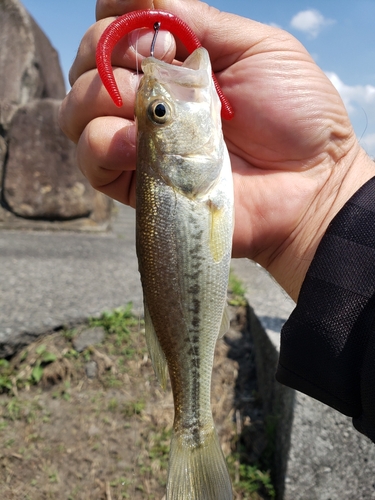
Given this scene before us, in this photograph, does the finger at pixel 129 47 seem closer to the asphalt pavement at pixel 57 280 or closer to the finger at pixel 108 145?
the finger at pixel 108 145

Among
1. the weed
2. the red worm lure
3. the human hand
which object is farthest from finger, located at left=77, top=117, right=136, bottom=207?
the weed

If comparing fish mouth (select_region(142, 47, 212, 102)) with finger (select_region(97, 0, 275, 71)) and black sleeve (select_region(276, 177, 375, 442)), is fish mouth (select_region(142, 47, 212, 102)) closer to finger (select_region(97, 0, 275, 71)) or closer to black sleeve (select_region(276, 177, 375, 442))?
finger (select_region(97, 0, 275, 71))

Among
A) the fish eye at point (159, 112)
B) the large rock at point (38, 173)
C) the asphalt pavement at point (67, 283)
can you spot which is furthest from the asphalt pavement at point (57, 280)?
the fish eye at point (159, 112)

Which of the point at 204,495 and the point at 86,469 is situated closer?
the point at 204,495

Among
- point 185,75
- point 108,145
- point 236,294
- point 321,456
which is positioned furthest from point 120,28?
point 236,294

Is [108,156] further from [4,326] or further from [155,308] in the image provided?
[4,326]

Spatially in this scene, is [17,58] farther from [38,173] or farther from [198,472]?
[198,472]

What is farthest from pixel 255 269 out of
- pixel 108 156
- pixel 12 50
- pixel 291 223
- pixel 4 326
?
pixel 12 50
